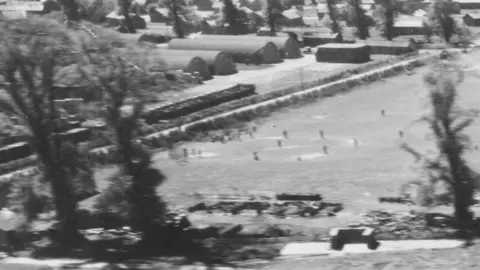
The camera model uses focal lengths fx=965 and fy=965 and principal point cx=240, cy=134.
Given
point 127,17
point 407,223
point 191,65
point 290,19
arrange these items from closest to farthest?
1. point 407,223
2. point 191,65
3. point 127,17
4. point 290,19

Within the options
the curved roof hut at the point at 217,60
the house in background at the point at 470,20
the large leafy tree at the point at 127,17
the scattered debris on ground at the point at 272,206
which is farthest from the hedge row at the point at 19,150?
the house in background at the point at 470,20

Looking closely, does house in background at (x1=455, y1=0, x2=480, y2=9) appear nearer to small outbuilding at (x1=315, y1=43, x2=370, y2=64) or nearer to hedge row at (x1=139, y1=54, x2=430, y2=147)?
small outbuilding at (x1=315, y1=43, x2=370, y2=64)

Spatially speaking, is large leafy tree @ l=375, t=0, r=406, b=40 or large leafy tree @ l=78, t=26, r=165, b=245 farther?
large leafy tree @ l=375, t=0, r=406, b=40

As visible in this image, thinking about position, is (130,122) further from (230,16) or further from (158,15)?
(158,15)

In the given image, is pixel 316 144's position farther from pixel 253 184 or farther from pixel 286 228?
pixel 286 228

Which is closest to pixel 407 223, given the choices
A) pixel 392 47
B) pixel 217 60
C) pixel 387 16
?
pixel 217 60

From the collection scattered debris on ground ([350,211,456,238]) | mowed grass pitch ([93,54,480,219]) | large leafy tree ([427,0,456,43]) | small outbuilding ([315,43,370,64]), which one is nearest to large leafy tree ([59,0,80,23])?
small outbuilding ([315,43,370,64])
